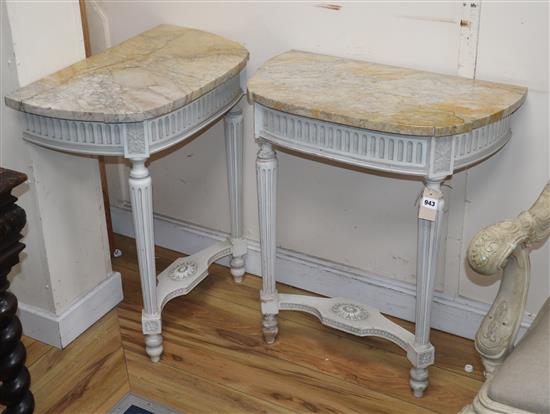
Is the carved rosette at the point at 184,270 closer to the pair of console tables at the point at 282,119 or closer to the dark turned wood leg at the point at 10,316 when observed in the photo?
the pair of console tables at the point at 282,119

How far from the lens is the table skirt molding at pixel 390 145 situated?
1.92m

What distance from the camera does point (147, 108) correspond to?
6.64ft

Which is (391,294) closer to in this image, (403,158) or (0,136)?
(403,158)

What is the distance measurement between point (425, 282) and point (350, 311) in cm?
35

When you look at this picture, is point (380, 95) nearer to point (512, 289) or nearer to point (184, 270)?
point (512, 289)

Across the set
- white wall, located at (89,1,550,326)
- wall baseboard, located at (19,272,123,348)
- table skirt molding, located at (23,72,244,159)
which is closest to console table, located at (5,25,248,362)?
table skirt molding, located at (23,72,244,159)

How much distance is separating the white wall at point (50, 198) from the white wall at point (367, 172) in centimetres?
41

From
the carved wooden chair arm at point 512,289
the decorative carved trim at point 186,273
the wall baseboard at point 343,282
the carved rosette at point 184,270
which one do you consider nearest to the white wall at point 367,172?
the wall baseboard at point 343,282

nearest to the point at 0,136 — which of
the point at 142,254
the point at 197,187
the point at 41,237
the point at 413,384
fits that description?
the point at 41,237

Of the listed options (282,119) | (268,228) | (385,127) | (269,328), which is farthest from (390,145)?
(269,328)

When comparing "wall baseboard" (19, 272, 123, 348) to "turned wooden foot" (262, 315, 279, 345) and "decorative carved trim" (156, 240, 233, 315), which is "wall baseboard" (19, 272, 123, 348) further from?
"turned wooden foot" (262, 315, 279, 345)

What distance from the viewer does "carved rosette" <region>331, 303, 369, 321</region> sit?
7.93 ft

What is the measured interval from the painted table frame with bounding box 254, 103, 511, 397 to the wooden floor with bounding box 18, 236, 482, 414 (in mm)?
94

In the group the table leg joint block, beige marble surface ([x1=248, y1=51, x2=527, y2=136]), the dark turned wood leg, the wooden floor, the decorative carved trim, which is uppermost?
beige marble surface ([x1=248, y1=51, x2=527, y2=136])
